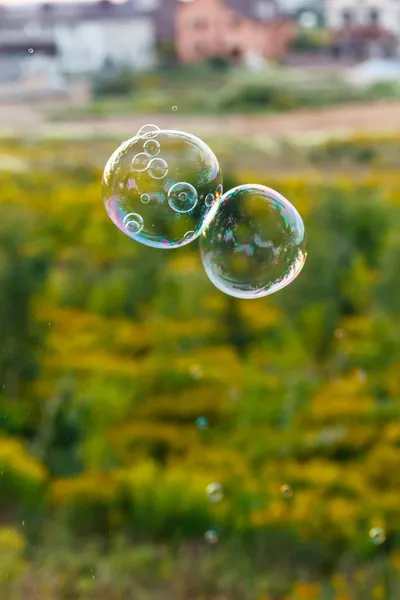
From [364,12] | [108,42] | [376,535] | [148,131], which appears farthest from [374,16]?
[148,131]

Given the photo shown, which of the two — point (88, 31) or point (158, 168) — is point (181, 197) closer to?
point (158, 168)

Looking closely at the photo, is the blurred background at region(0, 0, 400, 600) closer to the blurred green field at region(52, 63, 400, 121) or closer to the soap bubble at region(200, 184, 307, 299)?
the blurred green field at region(52, 63, 400, 121)

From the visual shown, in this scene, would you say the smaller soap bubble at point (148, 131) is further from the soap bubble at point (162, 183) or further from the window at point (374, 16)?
the window at point (374, 16)

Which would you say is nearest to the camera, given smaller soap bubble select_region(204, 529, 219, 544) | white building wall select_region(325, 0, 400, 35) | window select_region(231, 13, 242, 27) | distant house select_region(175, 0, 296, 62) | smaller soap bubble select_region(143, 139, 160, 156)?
smaller soap bubble select_region(143, 139, 160, 156)

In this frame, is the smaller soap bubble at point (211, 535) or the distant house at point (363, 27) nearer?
the smaller soap bubble at point (211, 535)

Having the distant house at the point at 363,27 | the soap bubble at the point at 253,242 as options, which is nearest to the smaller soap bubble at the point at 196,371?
the soap bubble at the point at 253,242

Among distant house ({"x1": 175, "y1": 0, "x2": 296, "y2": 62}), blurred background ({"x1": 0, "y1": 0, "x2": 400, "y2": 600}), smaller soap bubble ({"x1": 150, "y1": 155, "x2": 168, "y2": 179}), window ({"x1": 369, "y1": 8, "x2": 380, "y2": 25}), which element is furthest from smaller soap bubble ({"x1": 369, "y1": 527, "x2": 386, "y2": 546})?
window ({"x1": 369, "y1": 8, "x2": 380, "y2": 25})
